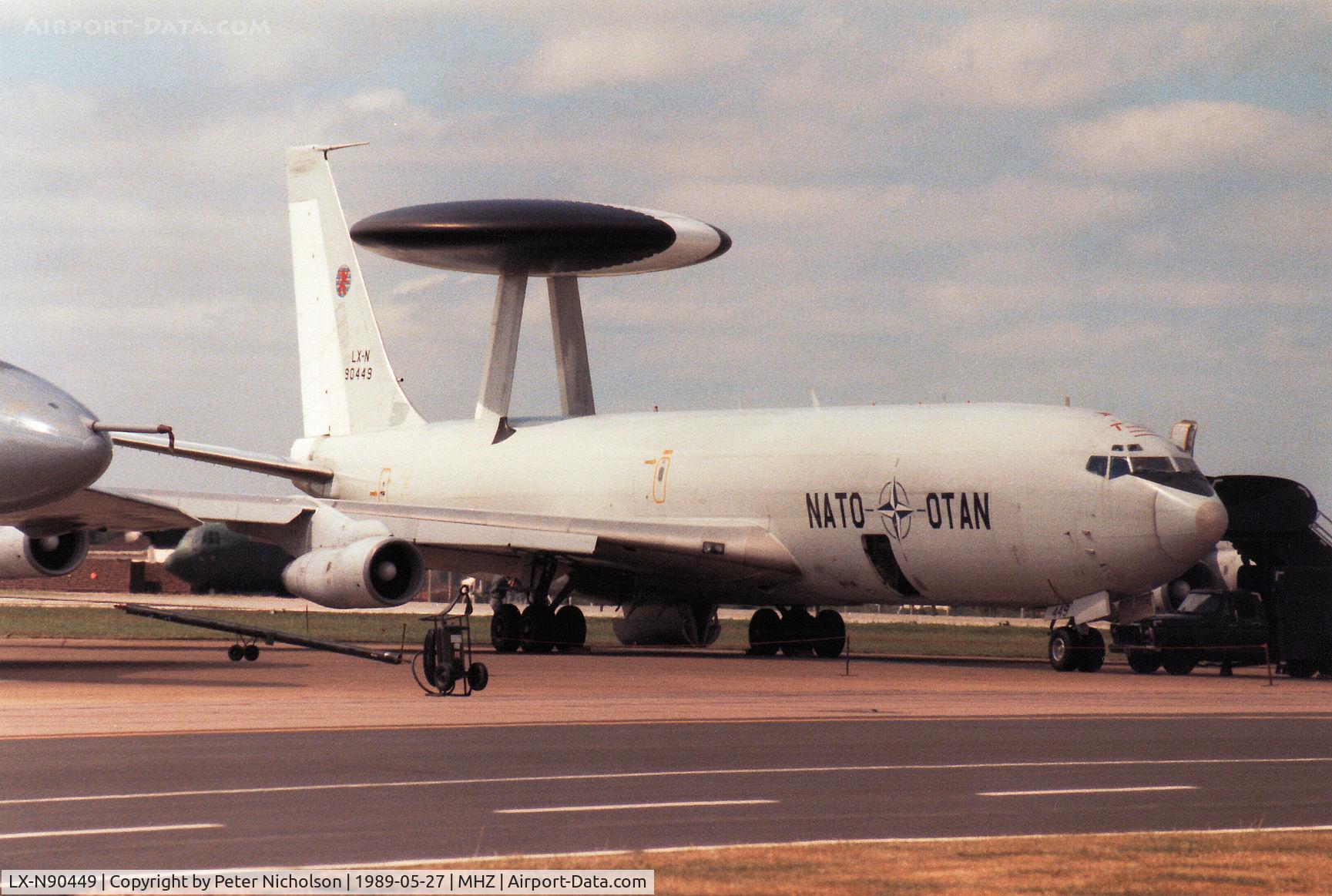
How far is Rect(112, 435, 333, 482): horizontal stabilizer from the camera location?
124 ft

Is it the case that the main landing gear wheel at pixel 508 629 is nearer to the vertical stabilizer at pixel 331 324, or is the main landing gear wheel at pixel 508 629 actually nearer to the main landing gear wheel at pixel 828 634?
the main landing gear wheel at pixel 828 634

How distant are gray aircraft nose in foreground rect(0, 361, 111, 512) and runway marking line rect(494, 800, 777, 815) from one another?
1156cm

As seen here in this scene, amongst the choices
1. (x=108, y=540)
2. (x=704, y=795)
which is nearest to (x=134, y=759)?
(x=704, y=795)

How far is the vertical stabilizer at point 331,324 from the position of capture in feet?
148

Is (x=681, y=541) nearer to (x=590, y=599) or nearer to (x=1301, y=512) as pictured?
(x=590, y=599)

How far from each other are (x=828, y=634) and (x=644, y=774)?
897 inches

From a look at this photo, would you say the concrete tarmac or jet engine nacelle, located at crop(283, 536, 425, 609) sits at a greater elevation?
jet engine nacelle, located at crop(283, 536, 425, 609)

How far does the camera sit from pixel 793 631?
3606 cm

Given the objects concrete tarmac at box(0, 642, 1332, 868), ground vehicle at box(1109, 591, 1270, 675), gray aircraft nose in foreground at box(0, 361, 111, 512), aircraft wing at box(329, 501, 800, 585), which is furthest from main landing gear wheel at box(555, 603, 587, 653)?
gray aircraft nose in foreground at box(0, 361, 111, 512)

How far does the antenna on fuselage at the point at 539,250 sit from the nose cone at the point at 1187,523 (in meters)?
15.9

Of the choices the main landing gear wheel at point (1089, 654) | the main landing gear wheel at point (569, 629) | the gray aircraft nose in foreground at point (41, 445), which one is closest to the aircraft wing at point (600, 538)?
the main landing gear wheel at point (569, 629)

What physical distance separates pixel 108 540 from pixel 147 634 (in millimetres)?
68014

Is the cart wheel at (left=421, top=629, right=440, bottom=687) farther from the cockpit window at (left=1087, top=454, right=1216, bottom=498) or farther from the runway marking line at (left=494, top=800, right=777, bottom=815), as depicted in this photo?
the cockpit window at (left=1087, top=454, right=1216, bottom=498)

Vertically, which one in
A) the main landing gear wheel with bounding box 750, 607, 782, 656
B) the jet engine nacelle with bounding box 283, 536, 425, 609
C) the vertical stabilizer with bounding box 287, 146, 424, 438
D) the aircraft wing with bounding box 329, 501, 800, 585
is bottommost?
the main landing gear wheel with bounding box 750, 607, 782, 656
